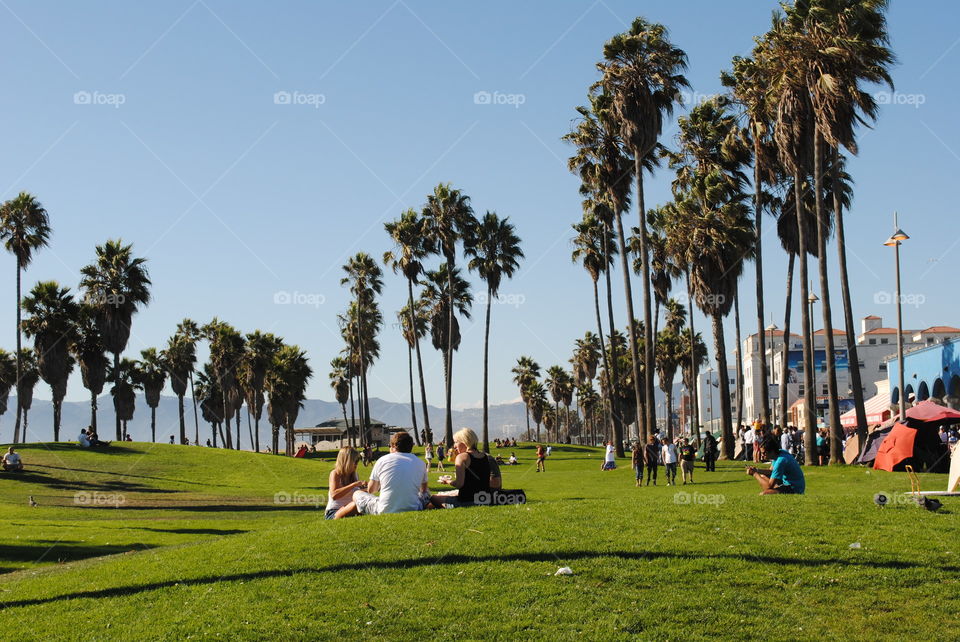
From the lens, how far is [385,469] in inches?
488

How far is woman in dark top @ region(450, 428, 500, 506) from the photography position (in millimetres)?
13258

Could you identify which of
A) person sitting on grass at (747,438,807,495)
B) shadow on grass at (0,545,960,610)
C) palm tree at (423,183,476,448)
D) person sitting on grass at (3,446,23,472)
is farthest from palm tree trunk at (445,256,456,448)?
shadow on grass at (0,545,960,610)

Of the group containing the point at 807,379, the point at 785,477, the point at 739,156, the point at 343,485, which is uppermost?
the point at 739,156

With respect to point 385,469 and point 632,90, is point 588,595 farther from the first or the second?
point 632,90

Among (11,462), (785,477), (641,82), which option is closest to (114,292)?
(11,462)

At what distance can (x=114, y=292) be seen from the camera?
56.2 meters

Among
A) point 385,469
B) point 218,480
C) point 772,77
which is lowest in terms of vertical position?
point 218,480

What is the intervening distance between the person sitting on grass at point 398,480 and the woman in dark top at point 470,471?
0.76 meters

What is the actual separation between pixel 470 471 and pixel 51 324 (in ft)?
164

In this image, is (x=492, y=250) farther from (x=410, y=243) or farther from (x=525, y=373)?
(x=525, y=373)

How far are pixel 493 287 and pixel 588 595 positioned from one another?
5639 centimetres

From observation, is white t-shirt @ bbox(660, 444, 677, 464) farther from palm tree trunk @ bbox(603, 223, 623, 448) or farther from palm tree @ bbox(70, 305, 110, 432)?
palm tree @ bbox(70, 305, 110, 432)

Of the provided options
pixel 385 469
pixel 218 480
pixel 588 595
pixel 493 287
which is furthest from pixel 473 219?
pixel 588 595

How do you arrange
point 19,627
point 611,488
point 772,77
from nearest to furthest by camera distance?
point 19,627 → point 611,488 → point 772,77
